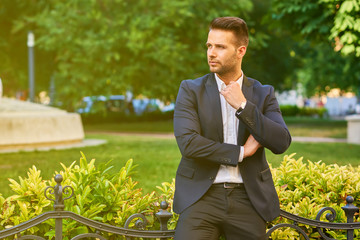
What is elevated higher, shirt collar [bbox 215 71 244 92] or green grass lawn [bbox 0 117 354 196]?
shirt collar [bbox 215 71 244 92]

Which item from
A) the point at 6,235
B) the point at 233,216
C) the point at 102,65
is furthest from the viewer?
the point at 102,65

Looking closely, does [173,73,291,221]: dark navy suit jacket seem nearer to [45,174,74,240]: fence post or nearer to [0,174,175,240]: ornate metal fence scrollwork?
[0,174,175,240]: ornate metal fence scrollwork

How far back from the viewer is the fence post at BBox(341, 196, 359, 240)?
372 cm

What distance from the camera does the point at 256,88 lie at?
10.2 ft

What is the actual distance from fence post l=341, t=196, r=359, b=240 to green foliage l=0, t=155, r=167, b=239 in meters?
1.42

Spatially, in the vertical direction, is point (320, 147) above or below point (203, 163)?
below

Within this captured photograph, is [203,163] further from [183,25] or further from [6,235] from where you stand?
[183,25]

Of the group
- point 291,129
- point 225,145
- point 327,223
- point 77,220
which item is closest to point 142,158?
point 327,223

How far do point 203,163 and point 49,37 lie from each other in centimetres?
2059

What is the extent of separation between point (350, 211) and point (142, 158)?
29.1 feet

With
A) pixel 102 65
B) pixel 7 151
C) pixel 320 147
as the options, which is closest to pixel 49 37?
pixel 102 65

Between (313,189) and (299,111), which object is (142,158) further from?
(299,111)

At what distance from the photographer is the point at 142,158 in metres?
12.3

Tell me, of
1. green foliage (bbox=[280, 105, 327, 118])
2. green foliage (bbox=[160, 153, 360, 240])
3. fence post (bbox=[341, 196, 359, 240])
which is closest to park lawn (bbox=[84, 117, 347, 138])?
green foliage (bbox=[160, 153, 360, 240])
